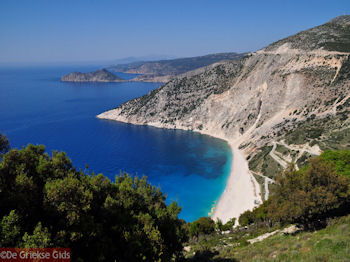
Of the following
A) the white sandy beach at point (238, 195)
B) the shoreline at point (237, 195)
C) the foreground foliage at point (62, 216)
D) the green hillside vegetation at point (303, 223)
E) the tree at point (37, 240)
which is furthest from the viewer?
the white sandy beach at point (238, 195)

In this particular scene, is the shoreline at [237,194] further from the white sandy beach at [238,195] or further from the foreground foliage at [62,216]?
the foreground foliage at [62,216]

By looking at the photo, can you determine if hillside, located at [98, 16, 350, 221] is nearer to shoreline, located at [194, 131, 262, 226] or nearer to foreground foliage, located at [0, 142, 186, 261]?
shoreline, located at [194, 131, 262, 226]

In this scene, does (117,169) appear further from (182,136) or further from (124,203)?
(124,203)

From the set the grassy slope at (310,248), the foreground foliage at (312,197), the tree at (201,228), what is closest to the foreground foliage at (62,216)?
the grassy slope at (310,248)

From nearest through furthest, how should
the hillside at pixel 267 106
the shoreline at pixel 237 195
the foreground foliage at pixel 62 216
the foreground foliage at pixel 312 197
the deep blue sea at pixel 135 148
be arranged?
the foreground foliage at pixel 62 216 < the foreground foliage at pixel 312 197 < the shoreline at pixel 237 195 < the hillside at pixel 267 106 < the deep blue sea at pixel 135 148

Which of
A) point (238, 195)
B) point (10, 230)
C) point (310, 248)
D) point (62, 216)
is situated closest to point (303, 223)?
point (310, 248)

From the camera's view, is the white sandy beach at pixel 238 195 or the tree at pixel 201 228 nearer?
the tree at pixel 201 228
